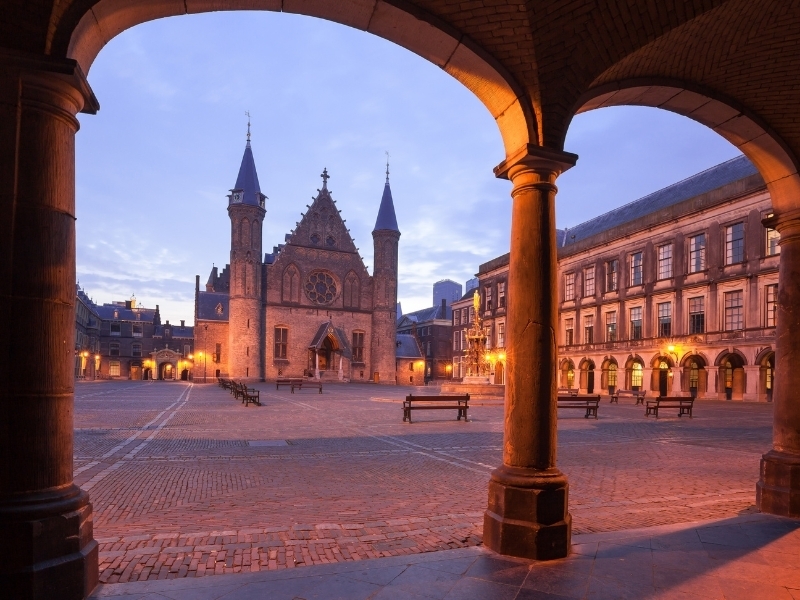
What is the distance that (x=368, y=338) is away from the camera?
54812mm

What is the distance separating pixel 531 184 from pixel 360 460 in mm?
6087

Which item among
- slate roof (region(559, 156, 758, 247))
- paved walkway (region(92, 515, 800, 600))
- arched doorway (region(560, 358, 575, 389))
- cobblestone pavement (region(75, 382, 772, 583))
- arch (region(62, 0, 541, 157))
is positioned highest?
slate roof (region(559, 156, 758, 247))

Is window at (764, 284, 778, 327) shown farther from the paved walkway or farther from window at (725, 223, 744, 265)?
the paved walkway

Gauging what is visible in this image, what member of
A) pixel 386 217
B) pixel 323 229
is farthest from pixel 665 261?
pixel 323 229

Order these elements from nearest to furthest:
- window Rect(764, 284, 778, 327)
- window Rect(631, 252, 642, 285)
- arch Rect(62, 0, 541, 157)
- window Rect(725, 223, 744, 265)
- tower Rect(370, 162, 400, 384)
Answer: arch Rect(62, 0, 541, 157)
window Rect(764, 284, 778, 327)
window Rect(725, 223, 744, 265)
window Rect(631, 252, 642, 285)
tower Rect(370, 162, 400, 384)

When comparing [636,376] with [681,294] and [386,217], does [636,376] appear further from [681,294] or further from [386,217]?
[386,217]

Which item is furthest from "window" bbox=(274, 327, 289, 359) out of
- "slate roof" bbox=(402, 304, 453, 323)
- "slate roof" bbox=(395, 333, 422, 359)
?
"slate roof" bbox=(402, 304, 453, 323)

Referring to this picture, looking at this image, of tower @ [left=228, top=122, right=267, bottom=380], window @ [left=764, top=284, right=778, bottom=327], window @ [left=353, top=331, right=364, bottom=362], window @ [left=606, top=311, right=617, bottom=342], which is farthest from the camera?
window @ [left=353, top=331, right=364, bottom=362]

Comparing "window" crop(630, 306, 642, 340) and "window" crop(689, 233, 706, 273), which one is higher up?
"window" crop(689, 233, 706, 273)

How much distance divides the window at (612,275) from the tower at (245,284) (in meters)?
30.2

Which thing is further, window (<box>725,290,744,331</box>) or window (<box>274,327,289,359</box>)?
window (<box>274,327,289,359</box>)

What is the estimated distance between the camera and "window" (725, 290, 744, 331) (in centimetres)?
3005

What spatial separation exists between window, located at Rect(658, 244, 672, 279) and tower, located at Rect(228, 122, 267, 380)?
3350 cm

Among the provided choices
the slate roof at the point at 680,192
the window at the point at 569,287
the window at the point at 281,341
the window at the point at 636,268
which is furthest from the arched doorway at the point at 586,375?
the window at the point at 281,341
